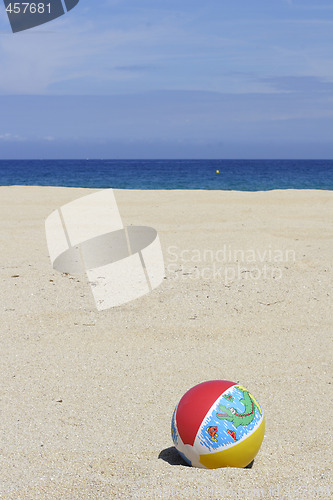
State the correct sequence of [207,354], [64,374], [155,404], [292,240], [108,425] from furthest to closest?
[292,240] → [207,354] → [64,374] → [155,404] → [108,425]

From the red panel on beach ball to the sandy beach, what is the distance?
199 millimetres

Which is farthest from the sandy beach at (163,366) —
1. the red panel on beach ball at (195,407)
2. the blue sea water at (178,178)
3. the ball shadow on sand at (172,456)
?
the blue sea water at (178,178)

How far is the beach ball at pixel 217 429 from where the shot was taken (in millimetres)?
2932

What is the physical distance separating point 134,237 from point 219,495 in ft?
22.6

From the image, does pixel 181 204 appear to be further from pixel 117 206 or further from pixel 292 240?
pixel 292 240

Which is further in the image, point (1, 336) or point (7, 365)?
point (1, 336)

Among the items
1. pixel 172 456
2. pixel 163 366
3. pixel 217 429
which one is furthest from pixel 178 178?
pixel 217 429

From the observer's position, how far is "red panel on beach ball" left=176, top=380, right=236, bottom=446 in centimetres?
297

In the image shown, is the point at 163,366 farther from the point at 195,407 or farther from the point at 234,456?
the point at 234,456

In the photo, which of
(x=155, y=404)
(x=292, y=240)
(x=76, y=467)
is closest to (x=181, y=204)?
(x=292, y=240)

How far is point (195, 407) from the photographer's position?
3027 millimetres

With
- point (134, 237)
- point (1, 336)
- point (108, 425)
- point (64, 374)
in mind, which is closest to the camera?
point (108, 425)

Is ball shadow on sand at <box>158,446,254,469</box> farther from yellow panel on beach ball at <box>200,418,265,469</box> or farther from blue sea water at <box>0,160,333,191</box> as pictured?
blue sea water at <box>0,160,333,191</box>

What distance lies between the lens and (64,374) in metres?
4.34
